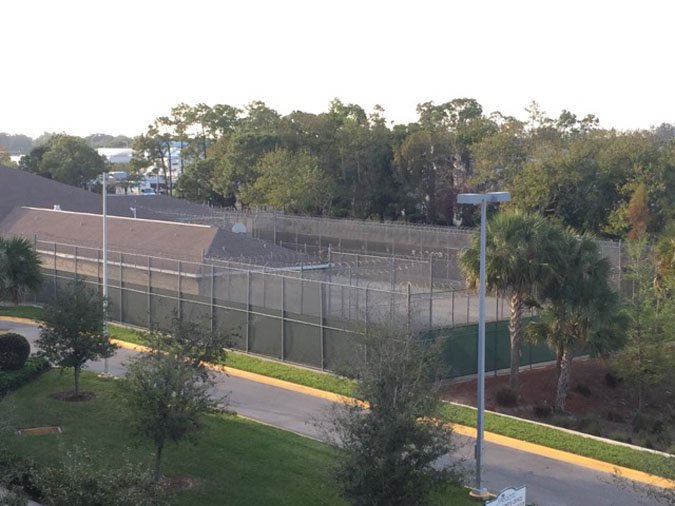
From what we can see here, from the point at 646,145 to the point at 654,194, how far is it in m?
5.27

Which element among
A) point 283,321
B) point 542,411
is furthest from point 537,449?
point 283,321

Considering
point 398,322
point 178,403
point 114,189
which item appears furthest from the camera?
point 114,189

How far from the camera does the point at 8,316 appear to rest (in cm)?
4025

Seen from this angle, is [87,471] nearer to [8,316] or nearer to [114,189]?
[8,316]

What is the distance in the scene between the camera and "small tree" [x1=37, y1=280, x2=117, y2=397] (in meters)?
25.8

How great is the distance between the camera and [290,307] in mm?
31391

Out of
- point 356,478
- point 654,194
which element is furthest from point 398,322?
point 654,194

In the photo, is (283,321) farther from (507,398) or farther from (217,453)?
(217,453)

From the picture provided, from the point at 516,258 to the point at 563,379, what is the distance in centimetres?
377

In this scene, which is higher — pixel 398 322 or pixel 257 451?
pixel 398 322

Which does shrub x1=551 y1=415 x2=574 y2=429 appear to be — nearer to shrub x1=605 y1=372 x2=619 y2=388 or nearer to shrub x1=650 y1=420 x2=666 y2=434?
shrub x1=650 y1=420 x2=666 y2=434

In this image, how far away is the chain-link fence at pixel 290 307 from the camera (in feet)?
94.6

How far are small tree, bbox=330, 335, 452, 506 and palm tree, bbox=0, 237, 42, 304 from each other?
81.9 feet

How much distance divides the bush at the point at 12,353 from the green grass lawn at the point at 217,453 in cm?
294
